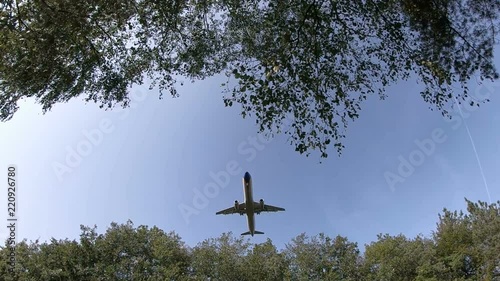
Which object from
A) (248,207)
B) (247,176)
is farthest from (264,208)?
(247,176)

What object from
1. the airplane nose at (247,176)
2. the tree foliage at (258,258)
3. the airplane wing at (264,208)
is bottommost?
the tree foliage at (258,258)

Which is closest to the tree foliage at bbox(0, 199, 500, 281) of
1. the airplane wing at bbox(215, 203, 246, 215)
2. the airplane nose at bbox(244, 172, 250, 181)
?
the airplane wing at bbox(215, 203, 246, 215)

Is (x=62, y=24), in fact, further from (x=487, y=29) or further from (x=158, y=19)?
(x=487, y=29)

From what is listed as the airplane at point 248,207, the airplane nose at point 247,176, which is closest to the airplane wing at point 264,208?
the airplane at point 248,207

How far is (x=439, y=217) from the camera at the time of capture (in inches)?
1578

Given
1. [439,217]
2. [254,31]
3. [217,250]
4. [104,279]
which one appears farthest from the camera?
[439,217]

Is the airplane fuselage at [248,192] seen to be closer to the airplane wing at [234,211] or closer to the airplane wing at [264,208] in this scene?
the airplane wing at [264,208]

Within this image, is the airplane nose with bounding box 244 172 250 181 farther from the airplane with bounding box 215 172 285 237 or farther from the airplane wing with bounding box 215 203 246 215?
the airplane wing with bounding box 215 203 246 215

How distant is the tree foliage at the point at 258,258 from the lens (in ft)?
91.5

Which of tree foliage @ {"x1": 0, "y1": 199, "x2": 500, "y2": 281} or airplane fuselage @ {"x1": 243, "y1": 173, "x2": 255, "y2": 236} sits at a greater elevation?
airplane fuselage @ {"x1": 243, "y1": 173, "x2": 255, "y2": 236}

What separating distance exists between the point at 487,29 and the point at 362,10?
302 centimetres

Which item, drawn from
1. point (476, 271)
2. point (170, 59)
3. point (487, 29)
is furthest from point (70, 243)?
point (476, 271)

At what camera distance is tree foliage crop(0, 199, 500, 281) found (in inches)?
1098

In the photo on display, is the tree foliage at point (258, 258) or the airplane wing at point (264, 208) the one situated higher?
the airplane wing at point (264, 208)
